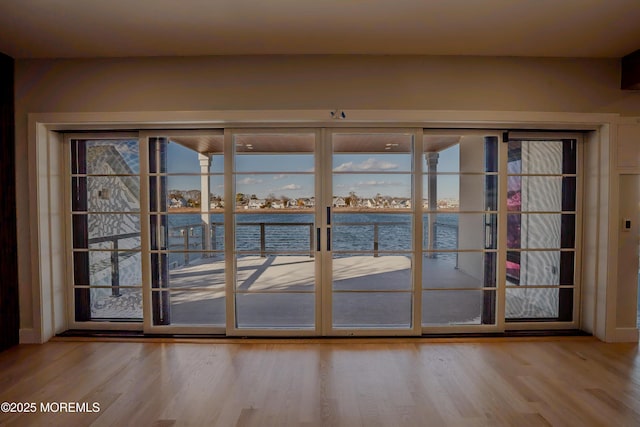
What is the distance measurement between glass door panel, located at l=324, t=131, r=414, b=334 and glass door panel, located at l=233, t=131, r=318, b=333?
257 mm

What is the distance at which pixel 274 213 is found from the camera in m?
3.51

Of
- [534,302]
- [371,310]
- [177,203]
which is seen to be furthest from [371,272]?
[177,203]

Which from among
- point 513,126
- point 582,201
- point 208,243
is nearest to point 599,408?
point 582,201

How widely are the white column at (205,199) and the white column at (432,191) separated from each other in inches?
93.5

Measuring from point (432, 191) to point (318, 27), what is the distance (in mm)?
1961

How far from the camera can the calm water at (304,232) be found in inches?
136

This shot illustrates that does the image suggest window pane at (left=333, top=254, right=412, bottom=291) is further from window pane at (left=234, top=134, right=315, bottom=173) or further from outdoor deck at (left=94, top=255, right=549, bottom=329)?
window pane at (left=234, top=134, right=315, bottom=173)

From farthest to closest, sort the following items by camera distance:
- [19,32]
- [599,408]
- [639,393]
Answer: [19,32] < [639,393] < [599,408]

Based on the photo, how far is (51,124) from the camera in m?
3.26

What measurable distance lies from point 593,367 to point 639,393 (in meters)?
0.37

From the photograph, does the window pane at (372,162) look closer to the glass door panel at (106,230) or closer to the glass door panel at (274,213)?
the glass door panel at (274,213)

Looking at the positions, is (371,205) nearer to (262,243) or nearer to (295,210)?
(295,210)

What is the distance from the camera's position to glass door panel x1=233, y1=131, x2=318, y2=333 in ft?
11.2

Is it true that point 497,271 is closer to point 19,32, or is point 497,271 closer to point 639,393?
point 639,393
